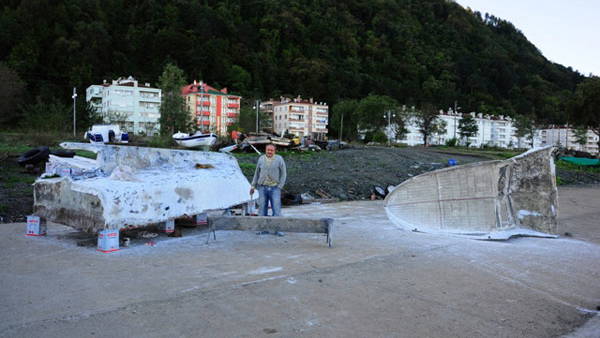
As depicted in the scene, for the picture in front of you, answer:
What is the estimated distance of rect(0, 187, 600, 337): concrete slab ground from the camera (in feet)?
11.9

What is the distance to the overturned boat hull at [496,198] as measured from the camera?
7.86 metres

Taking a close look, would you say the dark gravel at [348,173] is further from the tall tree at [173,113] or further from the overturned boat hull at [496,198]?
the tall tree at [173,113]

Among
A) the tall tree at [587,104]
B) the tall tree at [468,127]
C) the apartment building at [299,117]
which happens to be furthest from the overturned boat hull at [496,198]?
the apartment building at [299,117]

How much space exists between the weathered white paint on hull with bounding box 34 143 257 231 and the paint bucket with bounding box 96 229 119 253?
0.35ft

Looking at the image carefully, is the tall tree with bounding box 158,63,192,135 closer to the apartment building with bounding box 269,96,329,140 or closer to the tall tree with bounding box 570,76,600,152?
the tall tree with bounding box 570,76,600,152

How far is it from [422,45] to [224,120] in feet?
349

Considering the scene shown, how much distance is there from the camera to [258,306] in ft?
13.3

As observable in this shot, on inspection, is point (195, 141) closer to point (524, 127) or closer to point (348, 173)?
point (348, 173)

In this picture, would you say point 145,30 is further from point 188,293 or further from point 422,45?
point 188,293

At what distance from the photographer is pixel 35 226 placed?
734 centimetres

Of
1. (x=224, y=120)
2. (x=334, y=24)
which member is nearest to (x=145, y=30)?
(x=224, y=120)

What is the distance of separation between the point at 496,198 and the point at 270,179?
4.22 metres

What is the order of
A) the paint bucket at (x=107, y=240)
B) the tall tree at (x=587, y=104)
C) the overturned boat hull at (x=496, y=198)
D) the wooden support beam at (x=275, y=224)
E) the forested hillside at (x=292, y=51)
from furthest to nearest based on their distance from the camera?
the forested hillside at (x=292, y=51) → the tall tree at (x=587, y=104) → the overturned boat hull at (x=496, y=198) → the wooden support beam at (x=275, y=224) → the paint bucket at (x=107, y=240)

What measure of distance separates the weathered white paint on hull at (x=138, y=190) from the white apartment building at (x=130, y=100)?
71871mm
